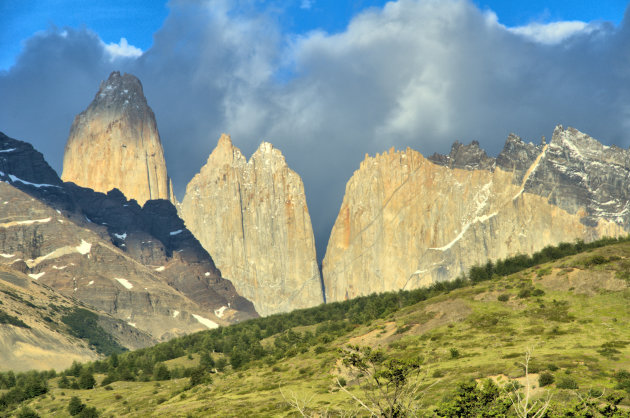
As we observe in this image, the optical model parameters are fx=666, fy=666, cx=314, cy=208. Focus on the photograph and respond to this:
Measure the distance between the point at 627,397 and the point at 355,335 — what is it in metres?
70.5

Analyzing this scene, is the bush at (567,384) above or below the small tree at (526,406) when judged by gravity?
below

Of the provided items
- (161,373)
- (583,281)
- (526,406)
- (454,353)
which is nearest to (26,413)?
(161,373)

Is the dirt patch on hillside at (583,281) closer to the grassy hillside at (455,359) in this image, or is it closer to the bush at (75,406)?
the grassy hillside at (455,359)

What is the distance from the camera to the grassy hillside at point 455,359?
2687 inches

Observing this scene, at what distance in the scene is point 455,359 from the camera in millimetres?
88062

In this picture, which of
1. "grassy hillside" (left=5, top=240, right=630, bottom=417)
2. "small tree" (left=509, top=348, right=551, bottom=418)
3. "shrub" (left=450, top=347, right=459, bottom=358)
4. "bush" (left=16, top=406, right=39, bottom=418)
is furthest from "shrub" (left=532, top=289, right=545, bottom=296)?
"bush" (left=16, top=406, right=39, bottom=418)

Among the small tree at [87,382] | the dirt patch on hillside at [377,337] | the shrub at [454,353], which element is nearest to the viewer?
the shrub at [454,353]

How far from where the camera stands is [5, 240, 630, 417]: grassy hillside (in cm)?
6825

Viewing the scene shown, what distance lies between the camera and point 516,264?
168125 millimetres

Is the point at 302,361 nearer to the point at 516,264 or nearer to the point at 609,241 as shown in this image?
the point at 516,264

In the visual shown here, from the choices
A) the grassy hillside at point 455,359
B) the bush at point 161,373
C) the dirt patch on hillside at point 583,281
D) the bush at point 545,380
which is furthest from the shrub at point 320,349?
the bush at point 545,380

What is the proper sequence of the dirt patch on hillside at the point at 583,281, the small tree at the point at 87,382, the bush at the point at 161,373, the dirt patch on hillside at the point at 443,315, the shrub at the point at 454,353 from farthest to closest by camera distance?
1. the bush at the point at 161,373
2. the small tree at the point at 87,382
3. the dirt patch on hillside at the point at 443,315
4. the dirt patch on hillside at the point at 583,281
5. the shrub at the point at 454,353

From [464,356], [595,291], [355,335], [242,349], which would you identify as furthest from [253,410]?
[242,349]

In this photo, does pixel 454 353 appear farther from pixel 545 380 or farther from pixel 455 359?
pixel 545 380
